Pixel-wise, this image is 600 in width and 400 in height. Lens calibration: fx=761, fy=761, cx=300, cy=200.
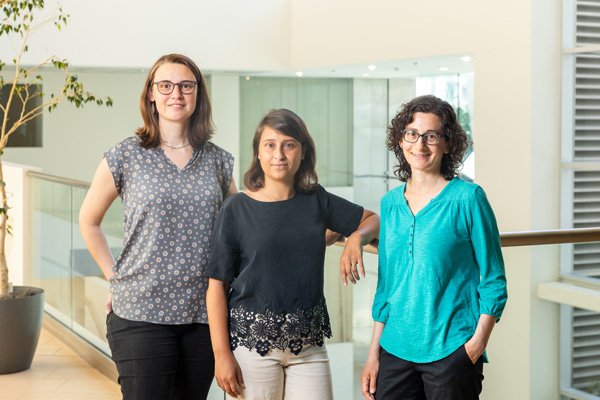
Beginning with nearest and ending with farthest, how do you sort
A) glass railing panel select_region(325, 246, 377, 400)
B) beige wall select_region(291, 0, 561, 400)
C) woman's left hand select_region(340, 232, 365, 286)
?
woman's left hand select_region(340, 232, 365, 286)
glass railing panel select_region(325, 246, 377, 400)
beige wall select_region(291, 0, 561, 400)

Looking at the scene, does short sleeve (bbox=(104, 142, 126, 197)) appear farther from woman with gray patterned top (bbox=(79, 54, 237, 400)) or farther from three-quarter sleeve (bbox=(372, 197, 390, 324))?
three-quarter sleeve (bbox=(372, 197, 390, 324))

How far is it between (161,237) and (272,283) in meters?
0.39

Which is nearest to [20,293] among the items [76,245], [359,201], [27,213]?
[76,245]

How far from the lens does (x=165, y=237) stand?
2.35m

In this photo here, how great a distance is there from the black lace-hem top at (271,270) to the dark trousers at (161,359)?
0.64ft

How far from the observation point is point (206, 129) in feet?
8.10

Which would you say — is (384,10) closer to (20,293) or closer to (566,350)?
(20,293)

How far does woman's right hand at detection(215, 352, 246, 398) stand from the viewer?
2.22 metres

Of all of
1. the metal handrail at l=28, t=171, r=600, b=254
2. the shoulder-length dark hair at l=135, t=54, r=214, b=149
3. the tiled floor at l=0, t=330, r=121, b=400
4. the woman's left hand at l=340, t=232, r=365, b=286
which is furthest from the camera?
the tiled floor at l=0, t=330, r=121, b=400

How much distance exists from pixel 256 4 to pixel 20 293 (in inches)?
394

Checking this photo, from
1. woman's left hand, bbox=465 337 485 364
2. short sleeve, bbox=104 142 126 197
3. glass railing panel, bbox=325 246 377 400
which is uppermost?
short sleeve, bbox=104 142 126 197

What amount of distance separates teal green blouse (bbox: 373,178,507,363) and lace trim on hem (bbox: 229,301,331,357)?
25 cm

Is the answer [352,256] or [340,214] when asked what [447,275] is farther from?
[340,214]

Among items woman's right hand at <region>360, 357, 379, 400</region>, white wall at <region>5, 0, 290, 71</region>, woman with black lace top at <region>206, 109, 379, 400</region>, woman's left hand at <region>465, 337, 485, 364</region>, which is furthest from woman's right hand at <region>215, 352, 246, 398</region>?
white wall at <region>5, 0, 290, 71</region>
